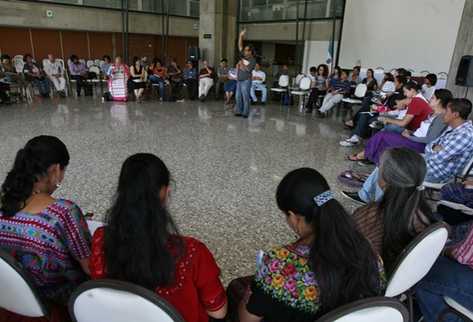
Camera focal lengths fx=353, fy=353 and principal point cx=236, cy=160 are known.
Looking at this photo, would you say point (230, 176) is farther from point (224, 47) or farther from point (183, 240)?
point (224, 47)

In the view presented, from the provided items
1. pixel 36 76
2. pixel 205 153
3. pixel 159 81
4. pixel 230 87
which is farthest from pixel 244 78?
pixel 36 76

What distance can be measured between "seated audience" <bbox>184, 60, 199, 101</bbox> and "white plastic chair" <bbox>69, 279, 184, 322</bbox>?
9312 mm

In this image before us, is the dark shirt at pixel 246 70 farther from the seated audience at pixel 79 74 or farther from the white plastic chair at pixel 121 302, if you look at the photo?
the white plastic chair at pixel 121 302

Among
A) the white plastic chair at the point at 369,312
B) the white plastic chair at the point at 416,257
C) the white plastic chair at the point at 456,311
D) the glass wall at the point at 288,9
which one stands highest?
the glass wall at the point at 288,9

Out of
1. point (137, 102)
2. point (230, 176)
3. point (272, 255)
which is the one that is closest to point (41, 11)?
point (137, 102)

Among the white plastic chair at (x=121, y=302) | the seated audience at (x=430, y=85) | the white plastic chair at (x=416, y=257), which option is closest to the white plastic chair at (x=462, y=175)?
the white plastic chair at (x=416, y=257)

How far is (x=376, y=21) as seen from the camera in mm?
9812

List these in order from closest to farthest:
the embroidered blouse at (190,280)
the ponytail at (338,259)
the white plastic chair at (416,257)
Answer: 1. the ponytail at (338,259)
2. the embroidered blouse at (190,280)
3. the white plastic chair at (416,257)

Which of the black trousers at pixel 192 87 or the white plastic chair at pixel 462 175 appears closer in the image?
the white plastic chair at pixel 462 175

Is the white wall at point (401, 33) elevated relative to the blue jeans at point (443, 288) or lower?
elevated

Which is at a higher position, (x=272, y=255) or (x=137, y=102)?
(x=272, y=255)

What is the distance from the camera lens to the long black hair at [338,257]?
1012 mm

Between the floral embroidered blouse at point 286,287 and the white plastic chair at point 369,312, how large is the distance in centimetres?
14

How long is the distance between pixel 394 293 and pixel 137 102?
848 cm
